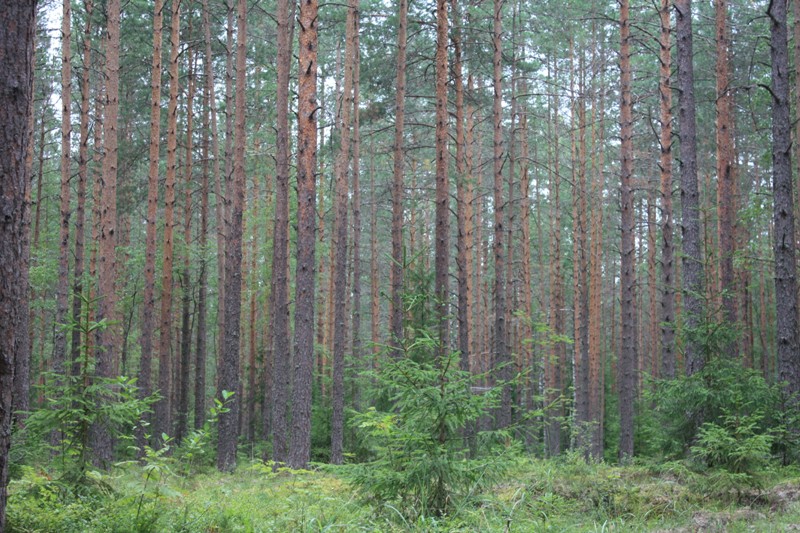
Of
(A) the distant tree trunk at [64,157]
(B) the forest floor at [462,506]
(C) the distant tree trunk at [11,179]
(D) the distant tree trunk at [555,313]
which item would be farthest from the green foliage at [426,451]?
(D) the distant tree trunk at [555,313]

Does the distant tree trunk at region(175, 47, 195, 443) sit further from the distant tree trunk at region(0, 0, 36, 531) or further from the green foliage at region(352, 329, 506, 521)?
the distant tree trunk at region(0, 0, 36, 531)

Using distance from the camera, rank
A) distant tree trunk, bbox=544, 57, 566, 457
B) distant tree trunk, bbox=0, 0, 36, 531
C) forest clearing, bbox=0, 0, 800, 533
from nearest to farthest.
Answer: distant tree trunk, bbox=0, 0, 36, 531, forest clearing, bbox=0, 0, 800, 533, distant tree trunk, bbox=544, 57, 566, 457

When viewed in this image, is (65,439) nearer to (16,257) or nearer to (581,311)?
(16,257)

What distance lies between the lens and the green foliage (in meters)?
5.62

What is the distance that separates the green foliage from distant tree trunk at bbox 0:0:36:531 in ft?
9.79

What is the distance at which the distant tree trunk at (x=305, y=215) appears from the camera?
11750 mm

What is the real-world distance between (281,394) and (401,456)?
1000 centimetres

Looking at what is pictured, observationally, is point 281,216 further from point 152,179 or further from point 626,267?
point 626,267

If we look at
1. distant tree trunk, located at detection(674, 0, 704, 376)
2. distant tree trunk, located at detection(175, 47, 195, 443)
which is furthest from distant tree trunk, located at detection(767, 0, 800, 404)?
distant tree trunk, located at detection(175, 47, 195, 443)

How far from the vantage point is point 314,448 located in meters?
21.8

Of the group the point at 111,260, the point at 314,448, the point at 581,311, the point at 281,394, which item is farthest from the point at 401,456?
the point at 581,311

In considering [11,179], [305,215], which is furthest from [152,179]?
[11,179]

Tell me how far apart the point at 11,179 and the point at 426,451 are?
3848mm

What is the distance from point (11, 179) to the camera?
12.0ft
